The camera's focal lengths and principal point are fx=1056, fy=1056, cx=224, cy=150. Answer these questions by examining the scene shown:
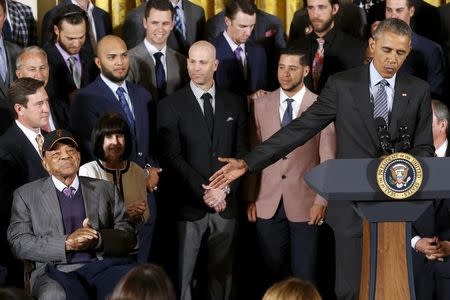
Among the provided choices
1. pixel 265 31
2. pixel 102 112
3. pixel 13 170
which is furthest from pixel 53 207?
pixel 265 31

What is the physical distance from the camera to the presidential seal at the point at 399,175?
3762 millimetres

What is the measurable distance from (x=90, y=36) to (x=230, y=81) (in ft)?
2.93

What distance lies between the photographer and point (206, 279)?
596cm

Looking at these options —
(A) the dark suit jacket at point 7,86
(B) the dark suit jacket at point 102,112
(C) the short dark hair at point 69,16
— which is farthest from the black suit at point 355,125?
(C) the short dark hair at point 69,16

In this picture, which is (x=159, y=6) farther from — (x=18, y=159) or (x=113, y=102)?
(x=18, y=159)

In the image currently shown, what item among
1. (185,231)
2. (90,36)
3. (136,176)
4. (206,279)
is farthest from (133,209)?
(90,36)

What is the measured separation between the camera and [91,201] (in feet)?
15.4

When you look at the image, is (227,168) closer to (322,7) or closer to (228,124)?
(228,124)

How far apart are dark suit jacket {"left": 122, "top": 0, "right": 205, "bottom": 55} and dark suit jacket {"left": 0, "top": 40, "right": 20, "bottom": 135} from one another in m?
0.84

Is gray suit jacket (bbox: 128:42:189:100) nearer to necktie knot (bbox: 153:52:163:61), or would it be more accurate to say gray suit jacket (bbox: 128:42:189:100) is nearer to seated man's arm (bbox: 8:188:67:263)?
necktie knot (bbox: 153:52:163:61)

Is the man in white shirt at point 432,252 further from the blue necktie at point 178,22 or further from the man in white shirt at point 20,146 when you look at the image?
the blue necktie at point 178,22

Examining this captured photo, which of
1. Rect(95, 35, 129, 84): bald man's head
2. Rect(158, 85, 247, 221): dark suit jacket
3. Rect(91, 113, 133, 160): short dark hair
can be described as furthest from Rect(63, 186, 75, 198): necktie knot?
Rect(95, 35, 129, 84): bald man's head

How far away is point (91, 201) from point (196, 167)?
1011mm

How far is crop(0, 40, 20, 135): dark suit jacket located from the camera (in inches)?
212
